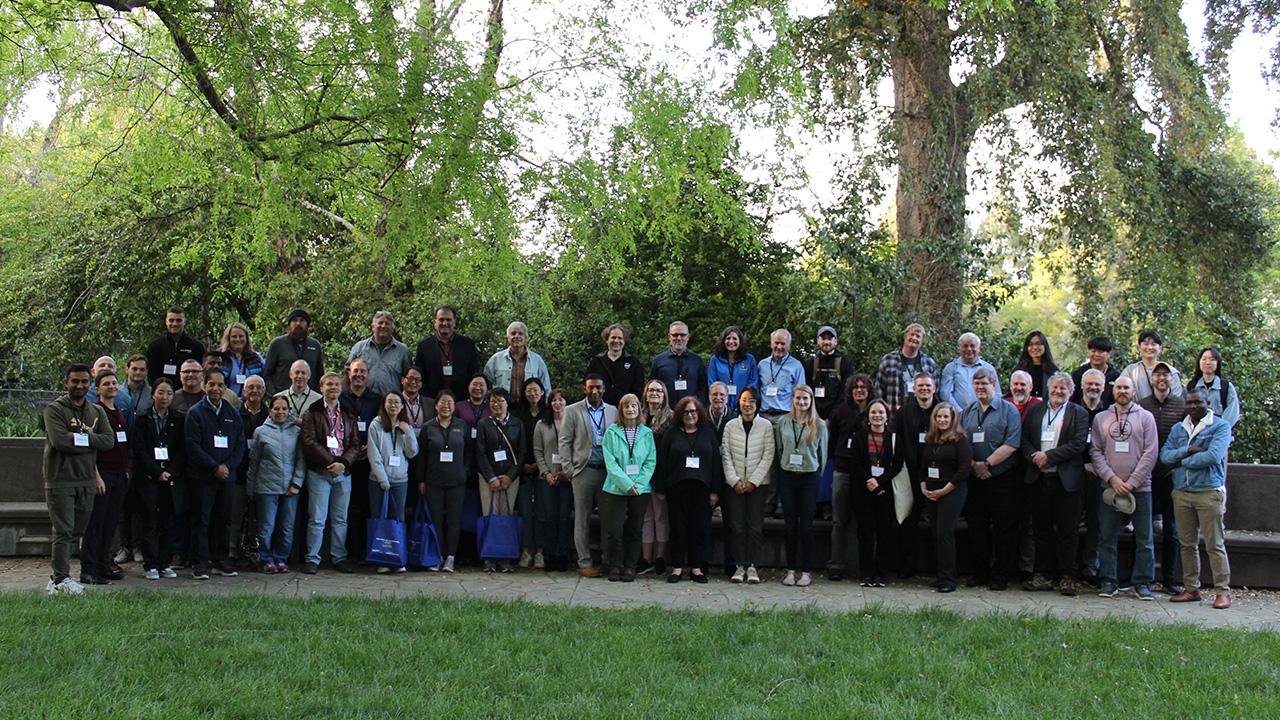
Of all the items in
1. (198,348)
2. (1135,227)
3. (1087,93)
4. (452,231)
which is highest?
(1087,93)

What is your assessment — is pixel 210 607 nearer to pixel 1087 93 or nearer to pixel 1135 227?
pixel 1087 93

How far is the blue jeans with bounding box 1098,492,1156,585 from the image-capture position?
9242mm

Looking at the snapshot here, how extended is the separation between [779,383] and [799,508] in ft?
4.38

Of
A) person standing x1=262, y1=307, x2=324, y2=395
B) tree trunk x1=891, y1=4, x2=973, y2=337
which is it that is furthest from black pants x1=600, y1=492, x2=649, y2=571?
tree trunk x1=891, y1=4, x2=973, y2=337

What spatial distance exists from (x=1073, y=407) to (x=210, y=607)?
7.25m

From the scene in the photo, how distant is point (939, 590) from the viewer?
936 centimetres

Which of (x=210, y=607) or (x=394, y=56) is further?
(x=394, y=56)

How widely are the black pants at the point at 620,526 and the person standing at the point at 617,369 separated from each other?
1298 mm

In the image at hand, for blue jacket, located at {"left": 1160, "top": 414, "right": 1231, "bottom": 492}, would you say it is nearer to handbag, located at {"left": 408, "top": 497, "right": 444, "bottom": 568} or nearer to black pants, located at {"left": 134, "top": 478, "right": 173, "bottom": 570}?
handbag, located at {"left": 408, "top": 497, "right": 444, "bottom": 568}

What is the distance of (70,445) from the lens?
27.7 ft

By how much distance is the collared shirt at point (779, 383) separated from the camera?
34.3 ft

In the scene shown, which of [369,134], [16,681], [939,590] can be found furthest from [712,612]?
[369,134]

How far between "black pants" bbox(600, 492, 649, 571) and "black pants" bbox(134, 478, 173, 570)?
379 centimetres

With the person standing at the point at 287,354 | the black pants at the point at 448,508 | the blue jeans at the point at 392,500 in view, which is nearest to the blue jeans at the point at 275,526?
the blue jeans at the point at 392,500
